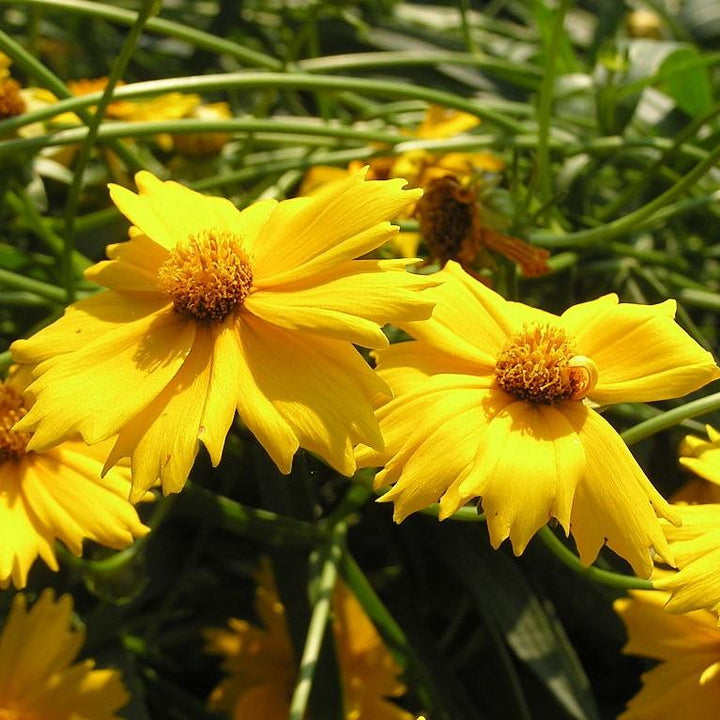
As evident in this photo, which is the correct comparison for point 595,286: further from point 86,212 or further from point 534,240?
point 86,212

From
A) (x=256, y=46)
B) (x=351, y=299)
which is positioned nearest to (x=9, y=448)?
(x=351, y=299)

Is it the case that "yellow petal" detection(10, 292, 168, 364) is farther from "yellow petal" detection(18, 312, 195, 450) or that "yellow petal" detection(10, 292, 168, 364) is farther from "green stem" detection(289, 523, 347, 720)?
"green stem" detection(289, 523, 347, 720)

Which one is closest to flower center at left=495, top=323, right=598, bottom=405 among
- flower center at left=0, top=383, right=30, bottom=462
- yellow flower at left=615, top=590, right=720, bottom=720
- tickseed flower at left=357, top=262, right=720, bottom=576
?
tickseed flower at left=357, top=262, right=720, bottom=576

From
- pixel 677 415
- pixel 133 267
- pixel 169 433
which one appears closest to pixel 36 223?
pixel 133 267

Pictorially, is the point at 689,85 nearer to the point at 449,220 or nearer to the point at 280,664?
the point at 449,220

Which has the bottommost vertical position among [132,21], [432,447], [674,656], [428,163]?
[674,656]

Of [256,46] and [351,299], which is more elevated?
[256,46]

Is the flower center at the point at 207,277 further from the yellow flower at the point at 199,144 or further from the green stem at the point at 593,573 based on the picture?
the yellow flower at the point at 199,144
